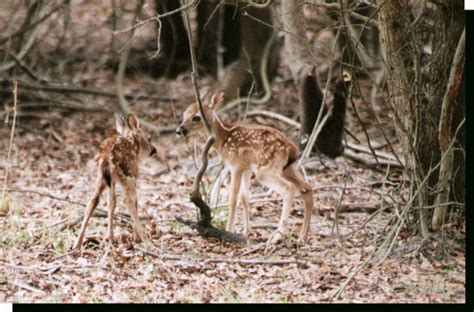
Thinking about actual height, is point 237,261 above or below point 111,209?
below

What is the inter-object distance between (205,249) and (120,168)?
699 millimetres

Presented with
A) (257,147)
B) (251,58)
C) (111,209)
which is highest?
(251,58)

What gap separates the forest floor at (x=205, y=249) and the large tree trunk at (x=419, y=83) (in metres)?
0.22

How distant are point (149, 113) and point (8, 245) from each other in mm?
2030

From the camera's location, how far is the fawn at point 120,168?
22.5 feet

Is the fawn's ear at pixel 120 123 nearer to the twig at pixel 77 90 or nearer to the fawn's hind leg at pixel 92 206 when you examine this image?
the fawn's hind leg at pixel 92 206

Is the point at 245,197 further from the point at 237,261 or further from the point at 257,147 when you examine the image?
the point at 237,261

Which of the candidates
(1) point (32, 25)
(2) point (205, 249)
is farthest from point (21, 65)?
(2) point (205, 249)

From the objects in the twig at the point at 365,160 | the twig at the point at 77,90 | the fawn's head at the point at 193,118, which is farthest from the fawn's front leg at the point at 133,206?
the twig at the point at 77,90

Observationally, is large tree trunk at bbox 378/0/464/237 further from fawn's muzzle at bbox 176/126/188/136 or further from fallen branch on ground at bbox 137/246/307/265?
fawn's muzzle at bbox 176/126/188/136

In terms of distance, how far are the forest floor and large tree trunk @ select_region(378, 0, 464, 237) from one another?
0.73 ft

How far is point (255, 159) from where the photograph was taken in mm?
7297

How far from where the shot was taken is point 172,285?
651 cm

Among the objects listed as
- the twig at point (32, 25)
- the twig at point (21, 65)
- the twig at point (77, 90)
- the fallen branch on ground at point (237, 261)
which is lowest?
the fallen branch on ground at point (237, 261)
